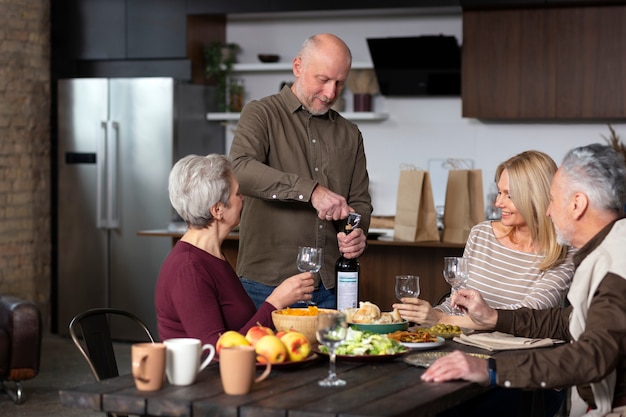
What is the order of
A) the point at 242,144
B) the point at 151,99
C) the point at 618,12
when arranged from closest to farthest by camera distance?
the point at 242,144
the point at 618,12
the point at 151,99

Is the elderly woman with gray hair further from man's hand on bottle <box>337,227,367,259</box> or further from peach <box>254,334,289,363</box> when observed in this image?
man's hand on bottle <box>337,227,367,259</box>

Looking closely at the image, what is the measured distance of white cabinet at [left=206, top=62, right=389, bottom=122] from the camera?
7355mm

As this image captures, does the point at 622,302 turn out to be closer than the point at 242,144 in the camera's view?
Yes

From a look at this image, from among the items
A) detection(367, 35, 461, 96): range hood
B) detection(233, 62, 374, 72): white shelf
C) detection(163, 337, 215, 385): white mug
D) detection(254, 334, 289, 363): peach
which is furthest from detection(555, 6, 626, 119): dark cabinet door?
detection(163, 337, 215, 385): white mug

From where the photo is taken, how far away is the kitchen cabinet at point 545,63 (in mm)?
6656

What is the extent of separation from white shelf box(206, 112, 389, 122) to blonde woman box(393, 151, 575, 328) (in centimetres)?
394

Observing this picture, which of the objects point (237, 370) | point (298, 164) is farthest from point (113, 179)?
point (237, 370)

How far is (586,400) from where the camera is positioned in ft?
8.77

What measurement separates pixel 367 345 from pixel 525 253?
962 millimetres

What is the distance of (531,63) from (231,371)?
5.07 metres

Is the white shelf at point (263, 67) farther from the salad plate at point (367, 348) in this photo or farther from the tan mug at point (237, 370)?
the tan mug at point (237, 370)

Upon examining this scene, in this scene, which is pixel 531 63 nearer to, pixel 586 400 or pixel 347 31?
pixel 347 31

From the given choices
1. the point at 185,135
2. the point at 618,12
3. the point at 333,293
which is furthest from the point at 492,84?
the point at 333,293

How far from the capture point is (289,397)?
7.29 feet
